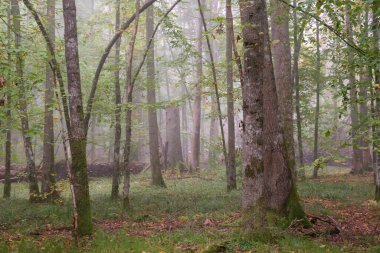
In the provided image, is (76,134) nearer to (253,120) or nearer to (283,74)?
(253,120)

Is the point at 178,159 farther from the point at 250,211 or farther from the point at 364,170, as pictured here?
the point at 250,211

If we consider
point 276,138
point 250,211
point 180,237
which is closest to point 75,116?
point 180,237

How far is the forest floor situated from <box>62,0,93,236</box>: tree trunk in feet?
2.08

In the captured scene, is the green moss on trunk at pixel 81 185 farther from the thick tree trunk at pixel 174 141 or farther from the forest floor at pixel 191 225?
the thick tree trunk at pixel 174 141

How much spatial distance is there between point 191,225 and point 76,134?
440 centimetres

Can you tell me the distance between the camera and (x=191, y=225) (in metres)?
11.0

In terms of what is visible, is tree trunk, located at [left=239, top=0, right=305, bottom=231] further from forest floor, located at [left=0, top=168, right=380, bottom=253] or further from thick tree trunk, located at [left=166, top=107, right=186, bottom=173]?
thick tree trunk, located at [left=166, top=107, right=186, bottom=173]

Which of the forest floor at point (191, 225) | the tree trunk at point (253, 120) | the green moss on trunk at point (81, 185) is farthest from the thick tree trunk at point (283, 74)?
the green moss on trunk at point (81, 185)

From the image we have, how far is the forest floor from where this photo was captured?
792cm

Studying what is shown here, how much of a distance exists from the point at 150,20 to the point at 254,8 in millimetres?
14396

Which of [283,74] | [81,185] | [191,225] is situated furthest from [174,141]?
[81,185]

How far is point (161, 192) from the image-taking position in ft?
61.9

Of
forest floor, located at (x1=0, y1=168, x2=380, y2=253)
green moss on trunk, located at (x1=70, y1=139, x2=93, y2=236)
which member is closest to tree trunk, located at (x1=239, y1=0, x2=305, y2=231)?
forest floor, located at (x1=0, y1=168, x2=380, y2=253)

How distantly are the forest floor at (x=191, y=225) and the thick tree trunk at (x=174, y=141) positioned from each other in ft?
38.0
